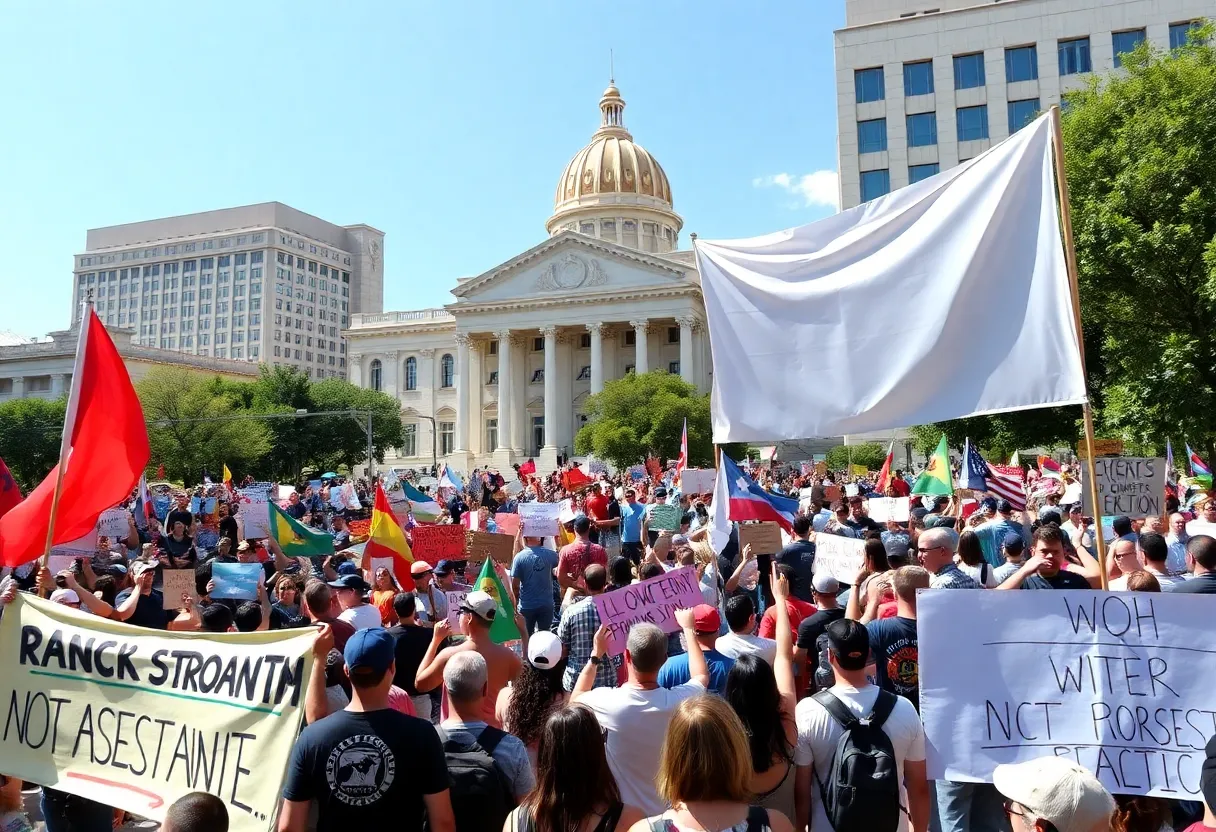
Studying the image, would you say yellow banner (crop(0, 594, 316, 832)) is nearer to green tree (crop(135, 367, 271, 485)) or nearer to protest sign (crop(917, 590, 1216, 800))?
protest sign (crop(917, 590, 1216, 800))

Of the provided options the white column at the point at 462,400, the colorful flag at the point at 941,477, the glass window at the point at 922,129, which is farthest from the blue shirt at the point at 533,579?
the white column at the point at 462,400

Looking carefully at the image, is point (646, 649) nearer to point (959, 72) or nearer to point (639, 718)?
point (639, 718)

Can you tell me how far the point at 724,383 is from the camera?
587cm

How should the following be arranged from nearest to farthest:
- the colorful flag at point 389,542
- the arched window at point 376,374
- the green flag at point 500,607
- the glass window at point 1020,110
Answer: the green flag at point 500,607 < the colorful flag at point 389,542 < the glass window at point 1020,110 < the arched window at point 376,374

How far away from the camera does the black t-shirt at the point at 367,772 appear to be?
3385mm

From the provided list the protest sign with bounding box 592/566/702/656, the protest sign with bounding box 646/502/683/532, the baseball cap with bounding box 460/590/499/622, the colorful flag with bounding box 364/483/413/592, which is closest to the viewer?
the baseball cap with bounding box 460/590/499/622

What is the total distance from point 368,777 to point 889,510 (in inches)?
436

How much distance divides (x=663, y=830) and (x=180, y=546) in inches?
424

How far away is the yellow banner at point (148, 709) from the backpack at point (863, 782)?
2098 millimetres

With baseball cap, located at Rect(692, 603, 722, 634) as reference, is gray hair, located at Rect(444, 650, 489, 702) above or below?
below

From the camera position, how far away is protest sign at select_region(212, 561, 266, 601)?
7.88 metres

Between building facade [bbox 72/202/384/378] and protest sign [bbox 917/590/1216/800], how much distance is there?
471 feet

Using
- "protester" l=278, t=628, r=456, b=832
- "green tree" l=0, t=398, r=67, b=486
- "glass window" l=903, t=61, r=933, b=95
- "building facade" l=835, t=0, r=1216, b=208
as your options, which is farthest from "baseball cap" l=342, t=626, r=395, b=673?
"green tree" l=0, t=398, r=67, b=486

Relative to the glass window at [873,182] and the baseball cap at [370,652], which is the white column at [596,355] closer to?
the glass window at [873,182]
